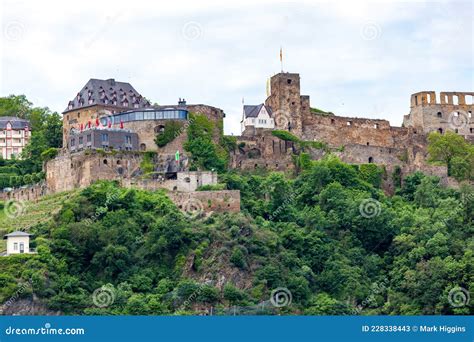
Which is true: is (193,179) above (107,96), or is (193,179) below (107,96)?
below

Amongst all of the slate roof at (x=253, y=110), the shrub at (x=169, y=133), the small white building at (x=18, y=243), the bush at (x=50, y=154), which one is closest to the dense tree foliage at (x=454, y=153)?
the slate roof at (x=253, y=110)

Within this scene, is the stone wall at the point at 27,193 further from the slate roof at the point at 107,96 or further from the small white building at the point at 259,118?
the small white building at the point at 259,118

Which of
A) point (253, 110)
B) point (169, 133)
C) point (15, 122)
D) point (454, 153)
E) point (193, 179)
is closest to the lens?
point (193, 179)

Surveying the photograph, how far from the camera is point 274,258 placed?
75.6m

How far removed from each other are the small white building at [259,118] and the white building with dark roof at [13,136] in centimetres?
2068

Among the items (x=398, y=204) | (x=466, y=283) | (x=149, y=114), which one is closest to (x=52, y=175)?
(x=149, y=114)

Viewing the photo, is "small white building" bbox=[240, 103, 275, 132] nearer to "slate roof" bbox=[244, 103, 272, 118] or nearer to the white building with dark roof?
"slate roof" bbox=[244, 103, 272, 118]

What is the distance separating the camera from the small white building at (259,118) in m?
95.6

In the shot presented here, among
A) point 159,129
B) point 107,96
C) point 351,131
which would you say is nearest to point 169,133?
point 159,129

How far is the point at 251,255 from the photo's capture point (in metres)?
75.2

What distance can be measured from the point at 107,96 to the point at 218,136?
28.5 ft

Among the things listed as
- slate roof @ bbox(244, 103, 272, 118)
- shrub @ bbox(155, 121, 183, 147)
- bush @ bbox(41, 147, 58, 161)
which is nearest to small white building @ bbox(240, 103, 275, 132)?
slate roof @ bbox(244, 103, 272, 118)

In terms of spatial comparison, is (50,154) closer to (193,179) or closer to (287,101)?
(193,179)

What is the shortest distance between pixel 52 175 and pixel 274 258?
18.7 metres
